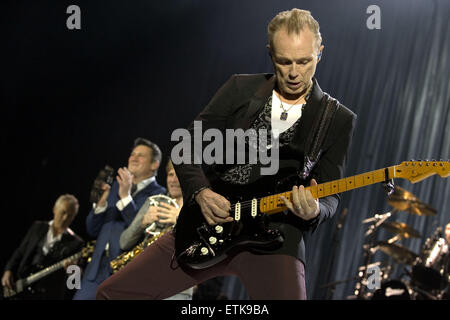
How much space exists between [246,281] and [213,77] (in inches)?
252

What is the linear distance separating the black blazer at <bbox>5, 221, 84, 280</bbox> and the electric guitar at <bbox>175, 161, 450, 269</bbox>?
4539 millimetres

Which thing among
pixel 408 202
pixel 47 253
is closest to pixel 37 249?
pixel 47 253

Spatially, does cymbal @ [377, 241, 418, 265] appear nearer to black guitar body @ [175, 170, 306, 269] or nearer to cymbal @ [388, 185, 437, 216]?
cymbal @ [388, 185, 437, 216]

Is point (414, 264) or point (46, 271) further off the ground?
point (414, 264)

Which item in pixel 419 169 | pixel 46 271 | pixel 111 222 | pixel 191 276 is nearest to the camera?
pixel 191 276

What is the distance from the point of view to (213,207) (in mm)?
2084

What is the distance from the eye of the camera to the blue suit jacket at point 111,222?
4.68m

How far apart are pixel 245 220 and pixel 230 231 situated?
0.26 ft

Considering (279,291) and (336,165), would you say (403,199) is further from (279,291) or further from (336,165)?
(279,291)

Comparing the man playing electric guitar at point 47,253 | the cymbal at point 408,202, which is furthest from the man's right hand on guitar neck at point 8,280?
the cymbal at point 408,202

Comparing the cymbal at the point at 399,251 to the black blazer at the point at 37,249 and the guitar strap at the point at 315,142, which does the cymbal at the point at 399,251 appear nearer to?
the black blazer at the point at 37,249

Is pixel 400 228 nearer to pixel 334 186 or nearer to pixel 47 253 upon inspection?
pixel 47 253

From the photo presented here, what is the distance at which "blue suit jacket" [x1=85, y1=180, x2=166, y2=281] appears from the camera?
4.68 metres

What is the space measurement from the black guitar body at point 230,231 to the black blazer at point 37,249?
4.53 metres
